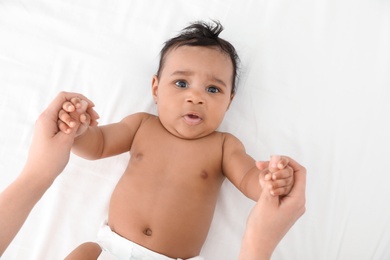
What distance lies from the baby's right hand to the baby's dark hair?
0.38 m

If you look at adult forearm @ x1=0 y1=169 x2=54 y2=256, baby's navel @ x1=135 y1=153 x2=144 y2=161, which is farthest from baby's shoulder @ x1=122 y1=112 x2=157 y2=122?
adult forearm @ x1=0 y1=169 x2=54 y2=256

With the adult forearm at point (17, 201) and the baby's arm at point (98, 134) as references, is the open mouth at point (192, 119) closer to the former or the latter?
the baby's arm at point (98, 134)

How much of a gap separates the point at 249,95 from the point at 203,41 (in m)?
0.27

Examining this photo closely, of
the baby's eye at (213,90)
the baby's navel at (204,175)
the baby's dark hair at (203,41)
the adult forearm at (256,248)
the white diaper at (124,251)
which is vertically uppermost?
the baby's dark hair at (203,41)

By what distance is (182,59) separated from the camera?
4.91 ft

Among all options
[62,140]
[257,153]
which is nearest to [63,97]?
[62,140]

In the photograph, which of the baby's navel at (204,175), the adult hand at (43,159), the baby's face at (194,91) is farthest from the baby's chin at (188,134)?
the adult hand at (43,159)

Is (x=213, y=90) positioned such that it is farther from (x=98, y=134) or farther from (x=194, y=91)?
(x=98, y=134)

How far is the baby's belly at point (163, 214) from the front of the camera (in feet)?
4.69

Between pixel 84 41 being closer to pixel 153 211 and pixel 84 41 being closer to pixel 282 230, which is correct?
pixel 153 211

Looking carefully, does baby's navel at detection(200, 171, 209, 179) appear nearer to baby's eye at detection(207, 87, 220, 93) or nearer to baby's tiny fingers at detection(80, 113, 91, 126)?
baby's eye at detection(207, 87, 220, 93)

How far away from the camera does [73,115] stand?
50.3 inches

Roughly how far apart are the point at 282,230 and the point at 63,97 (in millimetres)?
688

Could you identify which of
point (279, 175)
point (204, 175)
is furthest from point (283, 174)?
point (204, 175)
